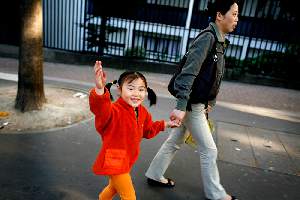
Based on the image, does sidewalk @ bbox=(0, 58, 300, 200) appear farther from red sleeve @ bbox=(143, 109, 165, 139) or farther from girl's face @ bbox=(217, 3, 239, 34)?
girl's face @ bbox=(217, 3, 239, 34)

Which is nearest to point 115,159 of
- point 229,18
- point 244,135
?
point 229,18

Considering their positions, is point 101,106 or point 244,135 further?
point 244,135

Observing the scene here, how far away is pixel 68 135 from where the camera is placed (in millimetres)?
4465

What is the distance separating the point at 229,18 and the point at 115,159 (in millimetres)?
1538

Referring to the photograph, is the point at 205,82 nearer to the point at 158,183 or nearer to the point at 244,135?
the point at 158,183

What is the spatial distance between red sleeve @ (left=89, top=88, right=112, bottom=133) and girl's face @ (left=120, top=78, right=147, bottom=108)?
0.19 m

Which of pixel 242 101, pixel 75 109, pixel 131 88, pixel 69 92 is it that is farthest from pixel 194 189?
pixel 242 101

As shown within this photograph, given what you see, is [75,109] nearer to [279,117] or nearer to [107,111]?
[107,111]

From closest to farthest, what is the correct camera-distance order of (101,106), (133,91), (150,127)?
(101,106) → (133,91) → (150,127)

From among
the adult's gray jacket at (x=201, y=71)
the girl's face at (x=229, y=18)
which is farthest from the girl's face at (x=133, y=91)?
the girl's face at (x=229, y=18)

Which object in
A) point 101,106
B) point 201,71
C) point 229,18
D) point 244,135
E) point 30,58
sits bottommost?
point 244,135

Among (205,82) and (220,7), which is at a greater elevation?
(220,7)

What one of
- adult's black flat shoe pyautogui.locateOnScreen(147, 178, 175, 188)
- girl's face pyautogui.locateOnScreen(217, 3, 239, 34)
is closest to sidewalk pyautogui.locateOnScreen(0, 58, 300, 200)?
adult's black flat shoe pyautogui.locateOnScreen(147, 178, 175, 188)

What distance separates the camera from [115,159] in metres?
2.34
